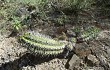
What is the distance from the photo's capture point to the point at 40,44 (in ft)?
10.7

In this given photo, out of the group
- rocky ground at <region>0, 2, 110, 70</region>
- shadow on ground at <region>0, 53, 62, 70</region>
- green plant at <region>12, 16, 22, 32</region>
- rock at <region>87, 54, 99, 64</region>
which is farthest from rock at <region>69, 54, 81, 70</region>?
green plant at <region>12, 16, 22, 32</region>

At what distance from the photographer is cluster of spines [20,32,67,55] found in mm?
3236

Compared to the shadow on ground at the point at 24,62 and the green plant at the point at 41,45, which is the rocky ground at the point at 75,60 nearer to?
the shadow on ground at the point at 24,62

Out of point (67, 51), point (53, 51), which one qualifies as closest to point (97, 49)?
point (67, 51)

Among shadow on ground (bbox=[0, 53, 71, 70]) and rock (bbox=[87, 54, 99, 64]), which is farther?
shadow on ground (bbox=[0, 53, 71, 70])

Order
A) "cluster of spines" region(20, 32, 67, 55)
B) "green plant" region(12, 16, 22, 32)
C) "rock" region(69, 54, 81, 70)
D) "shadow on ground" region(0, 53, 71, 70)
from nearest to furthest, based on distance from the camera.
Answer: "cluster of spines" region(20, 32, 67, 55) < "rock" region(69, 54, 81, 70) < "shadow on ground" region(0, 53, 71, 70) < "green plant" region(12, 16, 22, 32)

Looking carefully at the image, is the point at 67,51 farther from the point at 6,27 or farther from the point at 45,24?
the point at 6,27

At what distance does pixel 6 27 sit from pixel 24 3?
69cm

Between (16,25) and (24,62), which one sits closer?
(24,62)

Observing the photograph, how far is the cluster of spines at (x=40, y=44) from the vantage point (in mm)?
3236

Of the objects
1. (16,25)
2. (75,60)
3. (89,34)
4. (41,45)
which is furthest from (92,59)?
(16,25)

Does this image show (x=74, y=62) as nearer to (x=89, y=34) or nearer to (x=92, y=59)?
(x=92, y=59)

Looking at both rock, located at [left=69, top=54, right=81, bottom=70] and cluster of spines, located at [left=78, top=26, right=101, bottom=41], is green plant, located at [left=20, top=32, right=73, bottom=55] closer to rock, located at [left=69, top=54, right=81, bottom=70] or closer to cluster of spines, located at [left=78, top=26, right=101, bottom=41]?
rock, located at [left=69, top=54, right=81, bottom=70]

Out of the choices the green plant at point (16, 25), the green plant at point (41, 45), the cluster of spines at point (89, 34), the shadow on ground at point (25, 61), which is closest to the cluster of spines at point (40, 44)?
the green plant at point (41, 45)
